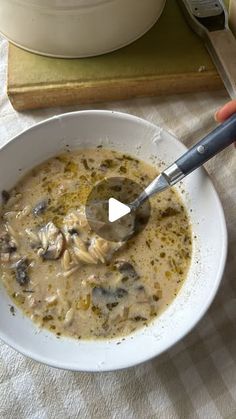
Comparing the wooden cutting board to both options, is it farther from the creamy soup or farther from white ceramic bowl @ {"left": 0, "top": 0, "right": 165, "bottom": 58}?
the creamy soup

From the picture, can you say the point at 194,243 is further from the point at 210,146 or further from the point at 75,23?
the point at 75,23

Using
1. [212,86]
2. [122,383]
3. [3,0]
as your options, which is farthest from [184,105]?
[122,383]

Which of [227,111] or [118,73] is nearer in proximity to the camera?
[227,111]

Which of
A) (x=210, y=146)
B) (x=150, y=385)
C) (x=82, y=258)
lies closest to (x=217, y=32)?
(x=210, y=146)

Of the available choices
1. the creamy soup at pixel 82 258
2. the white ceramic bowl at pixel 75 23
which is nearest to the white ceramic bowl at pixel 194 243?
the creamy soup at pixel 82 258

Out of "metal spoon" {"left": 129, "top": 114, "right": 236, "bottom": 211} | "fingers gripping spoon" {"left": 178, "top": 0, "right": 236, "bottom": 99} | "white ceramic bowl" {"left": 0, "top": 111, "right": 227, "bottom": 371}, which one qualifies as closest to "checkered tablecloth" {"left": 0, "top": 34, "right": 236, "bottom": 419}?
"white ceramic bowl" {"left": 0, "top": 111, "right": 227, "bottom": 371}

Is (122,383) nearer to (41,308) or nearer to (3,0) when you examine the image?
(41,308)
